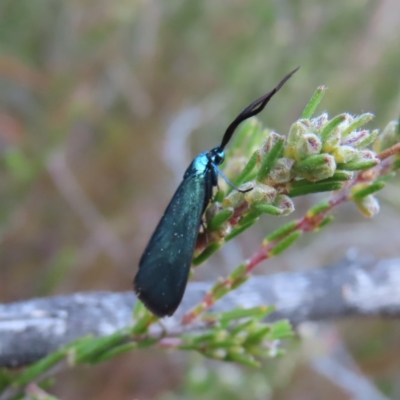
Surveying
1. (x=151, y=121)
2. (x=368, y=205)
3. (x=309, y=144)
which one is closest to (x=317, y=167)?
(x=309, y=144)

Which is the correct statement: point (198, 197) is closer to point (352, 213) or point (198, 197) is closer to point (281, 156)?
point (281, 156)

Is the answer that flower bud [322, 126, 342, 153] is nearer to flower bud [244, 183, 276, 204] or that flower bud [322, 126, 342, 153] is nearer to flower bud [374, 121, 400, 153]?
flower bud [244, 183, 276, 204]

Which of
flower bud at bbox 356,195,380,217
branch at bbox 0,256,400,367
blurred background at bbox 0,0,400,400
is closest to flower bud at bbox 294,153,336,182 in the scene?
flower bud at bbox 356,195,380,217

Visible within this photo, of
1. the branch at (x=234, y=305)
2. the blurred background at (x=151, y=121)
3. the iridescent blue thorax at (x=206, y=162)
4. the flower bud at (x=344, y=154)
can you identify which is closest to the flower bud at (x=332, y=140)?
the flower bud at (x=344, y=154)

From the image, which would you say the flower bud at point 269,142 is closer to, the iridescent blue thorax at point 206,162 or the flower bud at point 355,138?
the flower bud at point 355,138

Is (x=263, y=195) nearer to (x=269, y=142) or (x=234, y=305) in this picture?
(x=269, y=142)
